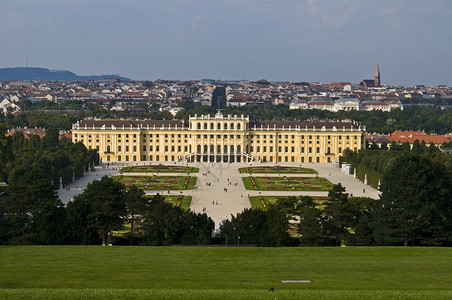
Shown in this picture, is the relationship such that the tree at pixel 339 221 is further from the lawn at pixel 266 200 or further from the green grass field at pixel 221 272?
the lawn at pixel 266 200

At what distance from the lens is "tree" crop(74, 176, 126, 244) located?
4156 cm

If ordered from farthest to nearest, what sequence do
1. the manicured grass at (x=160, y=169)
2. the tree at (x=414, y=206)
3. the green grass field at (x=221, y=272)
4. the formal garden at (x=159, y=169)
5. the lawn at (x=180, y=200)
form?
the manicured grass at (x=160, y=169), the formal garden at (x=159, y=169), the lawn at (x=180, y=200), the tree at (x=414, y=206), the green grass field at (x=221, y=272)

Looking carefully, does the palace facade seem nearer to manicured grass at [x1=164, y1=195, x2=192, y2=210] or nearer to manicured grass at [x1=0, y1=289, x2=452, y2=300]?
manicured grass at [x1=164, y1=195, x2=192, y2=210]

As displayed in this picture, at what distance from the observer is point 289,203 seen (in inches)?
1898

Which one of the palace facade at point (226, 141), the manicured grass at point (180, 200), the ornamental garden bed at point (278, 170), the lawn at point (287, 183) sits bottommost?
the ornamental garden bed at point (278, 170)

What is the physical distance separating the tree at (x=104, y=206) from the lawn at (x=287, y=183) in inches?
1245

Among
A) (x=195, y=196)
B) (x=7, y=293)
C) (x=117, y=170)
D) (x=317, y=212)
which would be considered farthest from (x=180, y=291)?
(x=117, y=170)

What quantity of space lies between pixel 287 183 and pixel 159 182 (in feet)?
43.8

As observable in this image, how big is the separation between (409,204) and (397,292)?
692 inches

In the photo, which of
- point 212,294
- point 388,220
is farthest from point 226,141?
point 212,294

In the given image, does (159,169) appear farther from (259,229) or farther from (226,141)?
(259,229)

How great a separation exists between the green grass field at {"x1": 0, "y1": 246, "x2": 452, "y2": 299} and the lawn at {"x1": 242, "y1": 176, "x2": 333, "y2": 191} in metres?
39.9

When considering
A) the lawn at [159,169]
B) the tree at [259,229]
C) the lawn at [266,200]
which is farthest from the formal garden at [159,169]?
the tree at [259,229]

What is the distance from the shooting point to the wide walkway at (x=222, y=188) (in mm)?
61188
